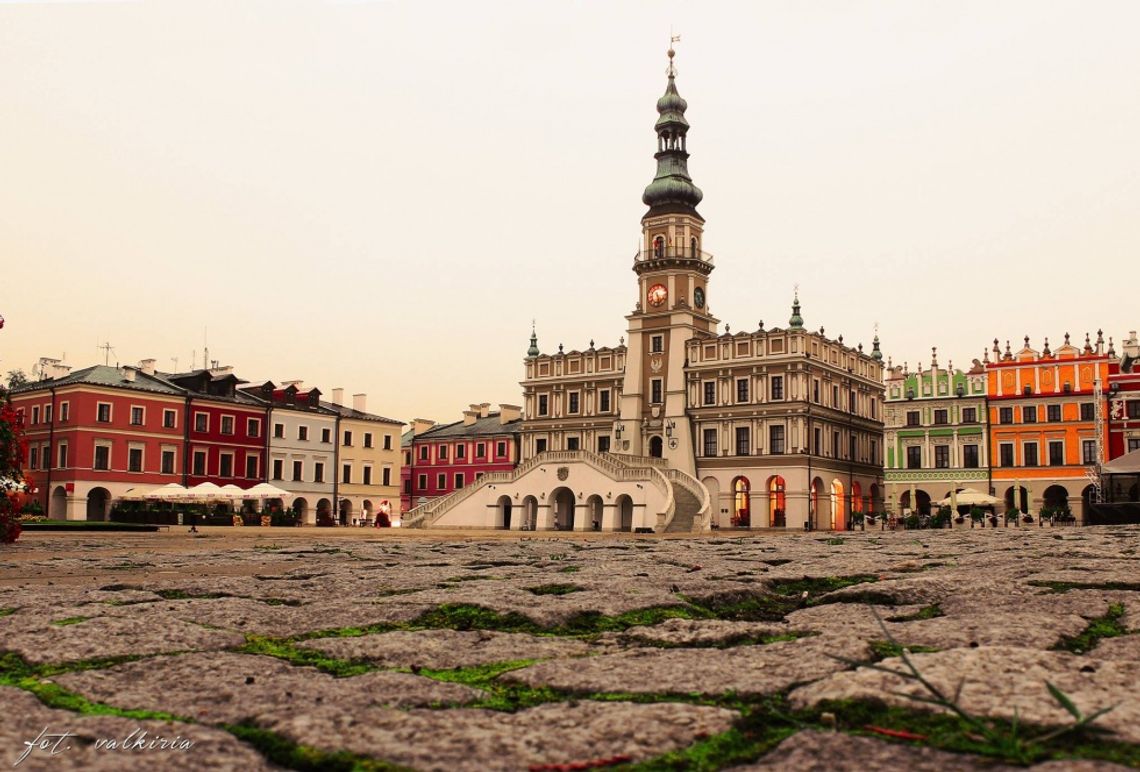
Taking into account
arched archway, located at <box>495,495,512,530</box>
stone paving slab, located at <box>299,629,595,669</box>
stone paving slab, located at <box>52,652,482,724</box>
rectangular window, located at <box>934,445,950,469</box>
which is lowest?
arched archway, located at <box>495,495,512,530</box>

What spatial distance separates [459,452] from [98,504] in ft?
102

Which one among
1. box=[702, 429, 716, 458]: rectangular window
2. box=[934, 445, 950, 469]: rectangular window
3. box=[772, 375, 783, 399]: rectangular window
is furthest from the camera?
box=[934, 445, 950, 469]: rectangular window

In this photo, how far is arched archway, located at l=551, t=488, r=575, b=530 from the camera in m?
58.0

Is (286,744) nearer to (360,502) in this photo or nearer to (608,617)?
(608,617)

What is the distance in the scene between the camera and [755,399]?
60.1 meters

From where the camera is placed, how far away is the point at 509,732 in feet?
8.05

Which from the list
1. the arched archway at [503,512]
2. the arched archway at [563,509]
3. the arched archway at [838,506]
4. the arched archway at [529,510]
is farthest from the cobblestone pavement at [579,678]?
the arched archway at [838,506]

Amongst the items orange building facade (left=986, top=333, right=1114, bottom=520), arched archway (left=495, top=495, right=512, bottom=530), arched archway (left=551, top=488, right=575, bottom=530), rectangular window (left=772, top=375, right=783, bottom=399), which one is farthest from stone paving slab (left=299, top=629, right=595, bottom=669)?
orange building facade (left=986, top=333, right=1114, bottom=520)

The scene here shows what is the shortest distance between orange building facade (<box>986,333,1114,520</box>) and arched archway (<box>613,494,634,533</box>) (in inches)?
943

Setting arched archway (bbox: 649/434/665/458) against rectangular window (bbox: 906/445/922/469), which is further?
rectangular window (bbox: 906/445/922/469)

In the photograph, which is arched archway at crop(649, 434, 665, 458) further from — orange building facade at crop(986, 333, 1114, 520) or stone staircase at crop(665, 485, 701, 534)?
orange building facade at crop(986, 333, 1114, 520)

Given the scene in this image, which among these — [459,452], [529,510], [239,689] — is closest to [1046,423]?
[529,510]

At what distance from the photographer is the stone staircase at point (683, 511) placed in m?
50.7

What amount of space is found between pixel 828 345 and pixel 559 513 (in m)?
19.7
